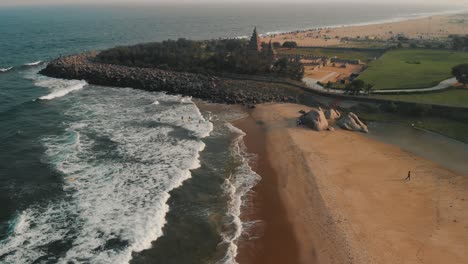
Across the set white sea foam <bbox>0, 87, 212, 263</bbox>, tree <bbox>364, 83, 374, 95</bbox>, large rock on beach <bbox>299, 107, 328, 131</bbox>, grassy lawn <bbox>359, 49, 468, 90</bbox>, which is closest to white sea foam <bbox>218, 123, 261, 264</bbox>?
white sea foam <bbox>0, 87, 212, 263</bbox>

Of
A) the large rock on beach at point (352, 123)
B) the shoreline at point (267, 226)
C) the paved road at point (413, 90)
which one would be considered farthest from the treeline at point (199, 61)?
the shoreline at point (267, 226)

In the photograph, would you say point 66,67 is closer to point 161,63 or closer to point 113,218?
point 161,63

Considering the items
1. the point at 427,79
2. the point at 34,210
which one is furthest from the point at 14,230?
the point at 427,79

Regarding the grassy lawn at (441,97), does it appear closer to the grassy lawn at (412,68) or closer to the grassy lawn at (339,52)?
the grassy lawn at (412,68)

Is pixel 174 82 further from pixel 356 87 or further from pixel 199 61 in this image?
pixel 356 87

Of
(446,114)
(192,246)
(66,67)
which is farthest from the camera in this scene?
(66,67)

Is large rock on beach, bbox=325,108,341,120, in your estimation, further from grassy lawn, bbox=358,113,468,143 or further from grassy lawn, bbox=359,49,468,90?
grassy lawn, bbox=359,49,468,90

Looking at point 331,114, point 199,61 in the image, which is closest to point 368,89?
point 331,114
